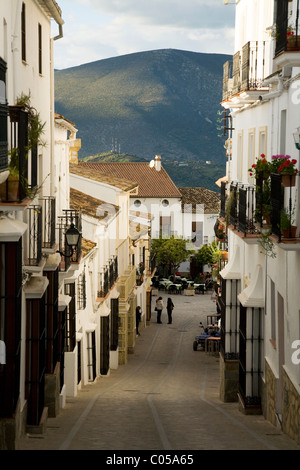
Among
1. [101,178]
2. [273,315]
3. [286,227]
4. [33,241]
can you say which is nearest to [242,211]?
[273,315]

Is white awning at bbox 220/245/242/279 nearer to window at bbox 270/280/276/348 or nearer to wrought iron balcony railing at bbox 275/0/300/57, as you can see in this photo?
window at bbox 270/280/276/348

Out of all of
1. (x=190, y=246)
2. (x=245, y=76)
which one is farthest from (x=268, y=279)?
(x=190, y=246)

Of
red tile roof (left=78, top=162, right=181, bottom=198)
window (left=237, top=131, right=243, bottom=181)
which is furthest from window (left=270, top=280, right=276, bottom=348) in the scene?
red tile roof (left=78, top=162, right=181, bottom=198)

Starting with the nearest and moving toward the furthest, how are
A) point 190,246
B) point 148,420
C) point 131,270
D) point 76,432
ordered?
point 76,432 → point 148,420 → point 131,270 → point 190,246

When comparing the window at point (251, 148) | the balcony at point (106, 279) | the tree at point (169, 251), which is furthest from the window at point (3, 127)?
the tree at point (169, 251)

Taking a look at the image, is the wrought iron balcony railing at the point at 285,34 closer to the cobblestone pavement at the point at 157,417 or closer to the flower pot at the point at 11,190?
the flower pot at the point at 11,190

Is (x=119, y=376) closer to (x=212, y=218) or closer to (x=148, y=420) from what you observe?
(x=148, y=420)

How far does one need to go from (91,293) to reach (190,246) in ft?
166

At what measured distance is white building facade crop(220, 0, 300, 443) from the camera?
14.7 metres

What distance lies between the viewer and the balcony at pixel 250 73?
20.8m

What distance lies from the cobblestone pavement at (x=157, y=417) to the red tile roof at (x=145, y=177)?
5123 centimetres

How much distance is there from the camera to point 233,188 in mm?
22359

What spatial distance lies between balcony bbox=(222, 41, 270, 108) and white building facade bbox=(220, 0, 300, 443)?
1.0 inches

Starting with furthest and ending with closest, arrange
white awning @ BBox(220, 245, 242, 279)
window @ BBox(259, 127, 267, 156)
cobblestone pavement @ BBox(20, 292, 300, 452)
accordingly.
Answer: white awning @ BBox(220, 245, 242, 279) → window @ BBox(259, 127, 267, 156) → cobblestone pavement @ BBox(20, 292, 300, 452)
